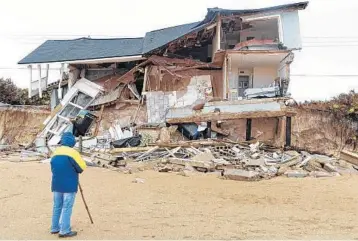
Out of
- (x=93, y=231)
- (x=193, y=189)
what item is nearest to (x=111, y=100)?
(x=193, y=189)

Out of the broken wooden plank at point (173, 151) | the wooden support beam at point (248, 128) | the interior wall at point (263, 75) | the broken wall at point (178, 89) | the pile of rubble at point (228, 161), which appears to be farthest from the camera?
the interior wall at point (263, 75)

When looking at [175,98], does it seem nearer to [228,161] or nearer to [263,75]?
[263,75]

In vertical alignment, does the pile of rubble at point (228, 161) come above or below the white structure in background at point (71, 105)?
below

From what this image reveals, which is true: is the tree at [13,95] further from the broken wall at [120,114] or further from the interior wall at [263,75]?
the interior wall at [263,75]

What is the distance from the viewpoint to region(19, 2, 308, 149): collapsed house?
2095 cm

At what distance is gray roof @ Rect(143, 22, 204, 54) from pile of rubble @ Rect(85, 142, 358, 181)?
309 inches

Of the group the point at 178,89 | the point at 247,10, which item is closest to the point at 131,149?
the point at 178,89

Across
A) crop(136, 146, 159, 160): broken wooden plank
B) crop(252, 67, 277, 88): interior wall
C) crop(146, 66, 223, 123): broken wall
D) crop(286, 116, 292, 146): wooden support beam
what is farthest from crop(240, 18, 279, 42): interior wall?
crop(136, 146, 159, 160): broken wooden plank

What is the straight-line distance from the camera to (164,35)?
2678 cm

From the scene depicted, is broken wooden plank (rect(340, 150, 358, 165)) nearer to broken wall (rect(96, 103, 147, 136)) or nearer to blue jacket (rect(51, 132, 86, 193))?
broken wall (rect(96, 103, 147, 136))

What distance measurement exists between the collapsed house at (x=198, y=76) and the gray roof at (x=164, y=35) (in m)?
0.14

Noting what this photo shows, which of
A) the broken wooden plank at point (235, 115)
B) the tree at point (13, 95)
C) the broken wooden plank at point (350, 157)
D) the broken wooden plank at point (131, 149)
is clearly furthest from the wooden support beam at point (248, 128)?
the tree at point (13, 95)

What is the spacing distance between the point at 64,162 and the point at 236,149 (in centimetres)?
1229

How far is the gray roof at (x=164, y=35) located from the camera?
2427 cm
